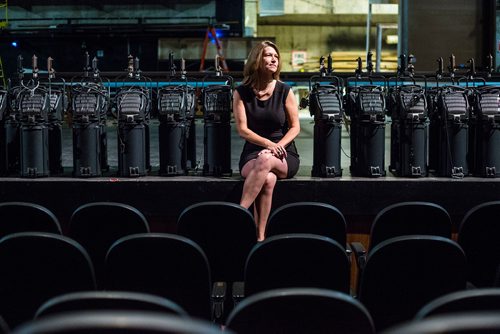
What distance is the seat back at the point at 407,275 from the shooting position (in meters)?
2.88

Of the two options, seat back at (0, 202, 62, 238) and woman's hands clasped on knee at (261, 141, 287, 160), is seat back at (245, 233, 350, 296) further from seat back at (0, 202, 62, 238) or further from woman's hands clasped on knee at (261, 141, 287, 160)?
woman's hands clasped on knee at (261, 141, 287, 160)

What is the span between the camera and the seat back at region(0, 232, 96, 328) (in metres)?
2.83

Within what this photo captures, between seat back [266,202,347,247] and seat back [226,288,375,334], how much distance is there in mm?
1765

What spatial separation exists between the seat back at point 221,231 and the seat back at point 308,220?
14 centimetres

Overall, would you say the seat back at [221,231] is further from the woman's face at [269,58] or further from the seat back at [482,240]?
the woman's face at [269,58]

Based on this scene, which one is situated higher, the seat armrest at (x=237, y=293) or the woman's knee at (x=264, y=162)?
the woman's knee at (x=264, y=162)

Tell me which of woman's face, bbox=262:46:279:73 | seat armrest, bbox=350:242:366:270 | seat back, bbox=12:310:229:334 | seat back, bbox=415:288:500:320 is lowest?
seat armrest, bbox=350:242:366:270

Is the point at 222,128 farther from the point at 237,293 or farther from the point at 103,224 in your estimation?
the point at 237,293

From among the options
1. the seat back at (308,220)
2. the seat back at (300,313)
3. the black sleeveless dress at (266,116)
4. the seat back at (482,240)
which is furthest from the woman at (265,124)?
the seat back at (300,313)

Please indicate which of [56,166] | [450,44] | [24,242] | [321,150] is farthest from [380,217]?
[450,44]

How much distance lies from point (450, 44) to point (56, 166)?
660cm

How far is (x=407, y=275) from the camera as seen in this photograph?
9.65ft

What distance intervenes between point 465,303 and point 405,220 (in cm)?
188

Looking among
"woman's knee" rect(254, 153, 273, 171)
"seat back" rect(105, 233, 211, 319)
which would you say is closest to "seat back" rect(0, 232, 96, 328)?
"seat back" rect(105, 233, 211, 319)
